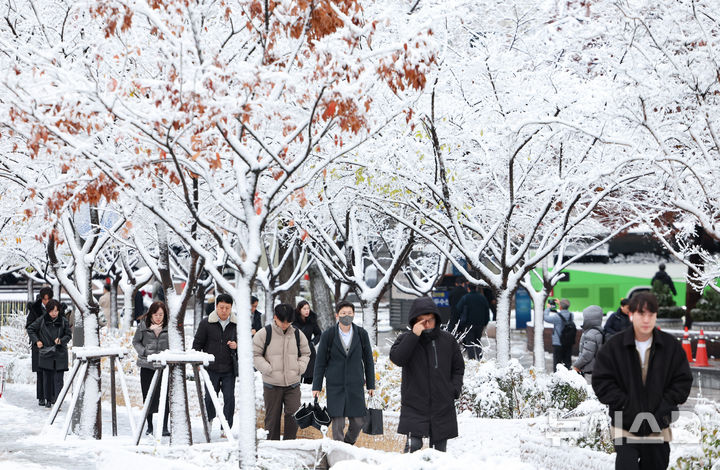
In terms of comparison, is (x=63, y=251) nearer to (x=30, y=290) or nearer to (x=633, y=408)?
(x=30, y=290)

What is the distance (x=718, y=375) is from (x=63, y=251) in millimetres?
19924

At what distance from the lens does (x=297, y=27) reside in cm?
825

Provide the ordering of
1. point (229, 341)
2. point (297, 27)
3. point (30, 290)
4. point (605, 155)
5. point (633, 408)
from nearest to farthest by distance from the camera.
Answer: point (633, 408) → point (297, 27) → point (229, 341) → point (605, 155) → point (30, 290)

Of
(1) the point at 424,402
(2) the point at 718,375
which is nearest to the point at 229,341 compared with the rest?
(1) the point at 424,402

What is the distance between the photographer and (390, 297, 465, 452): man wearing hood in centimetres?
759

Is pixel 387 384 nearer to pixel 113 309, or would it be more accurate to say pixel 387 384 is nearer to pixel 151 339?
pixel 151 339

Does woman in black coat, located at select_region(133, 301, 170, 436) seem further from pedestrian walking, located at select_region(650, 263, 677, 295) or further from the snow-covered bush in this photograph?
pedestrian walking, located at select_region(650, 263, 677, 295)

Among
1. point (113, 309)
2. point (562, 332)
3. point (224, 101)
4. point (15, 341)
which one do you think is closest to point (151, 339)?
point (224, 101)

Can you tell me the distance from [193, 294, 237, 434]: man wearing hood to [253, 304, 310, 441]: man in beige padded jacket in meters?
1.07

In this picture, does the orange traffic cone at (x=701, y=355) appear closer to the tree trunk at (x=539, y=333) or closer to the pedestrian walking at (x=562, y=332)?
the pedestrian walking at (x=562, y=332)

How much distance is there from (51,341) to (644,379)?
10.7m

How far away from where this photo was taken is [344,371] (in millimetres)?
9422

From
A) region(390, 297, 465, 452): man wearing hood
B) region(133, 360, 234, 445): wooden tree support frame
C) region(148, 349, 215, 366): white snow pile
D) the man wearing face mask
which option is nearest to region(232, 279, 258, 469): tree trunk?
region(390, 297, 465, 452): man wearing hood

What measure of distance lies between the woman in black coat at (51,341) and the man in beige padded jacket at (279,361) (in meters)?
5.72
